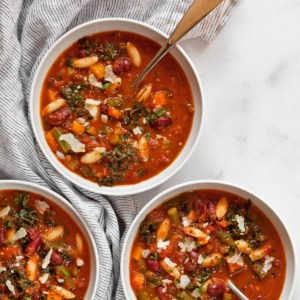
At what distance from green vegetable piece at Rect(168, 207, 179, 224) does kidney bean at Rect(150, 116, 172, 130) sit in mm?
486

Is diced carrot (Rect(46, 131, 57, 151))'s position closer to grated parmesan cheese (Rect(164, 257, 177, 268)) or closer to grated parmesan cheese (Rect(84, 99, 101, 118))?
grated parmesan cheese (Rect(84, 99, 101, 118))

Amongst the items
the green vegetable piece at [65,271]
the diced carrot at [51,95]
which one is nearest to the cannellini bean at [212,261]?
the green vegetable piece at [65,271]

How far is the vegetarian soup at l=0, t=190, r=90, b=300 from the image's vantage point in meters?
3.43

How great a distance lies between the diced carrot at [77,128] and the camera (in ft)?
11.1

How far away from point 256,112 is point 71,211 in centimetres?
131

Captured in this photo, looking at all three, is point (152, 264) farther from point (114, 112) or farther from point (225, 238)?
point (114, 112)

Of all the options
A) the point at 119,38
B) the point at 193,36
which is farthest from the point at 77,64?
the point at 193,36

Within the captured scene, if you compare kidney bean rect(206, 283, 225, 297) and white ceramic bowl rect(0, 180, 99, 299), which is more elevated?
white ceramic bowl rect(0, 180, 99, 299)

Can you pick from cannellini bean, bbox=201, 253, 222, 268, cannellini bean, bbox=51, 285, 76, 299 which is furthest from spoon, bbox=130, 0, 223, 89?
cannellini bean, bbox=51, 285, 76, 299

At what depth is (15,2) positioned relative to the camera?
3.41 meters

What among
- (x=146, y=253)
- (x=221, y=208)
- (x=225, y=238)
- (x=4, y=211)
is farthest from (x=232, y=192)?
(x=4, y=211)

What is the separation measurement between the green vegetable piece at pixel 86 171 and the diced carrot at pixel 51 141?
196 millimetres

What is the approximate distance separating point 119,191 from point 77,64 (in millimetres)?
778

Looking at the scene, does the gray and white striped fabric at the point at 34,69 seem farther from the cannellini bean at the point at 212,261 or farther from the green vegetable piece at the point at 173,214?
the cannellini bean at the point at 212,261
